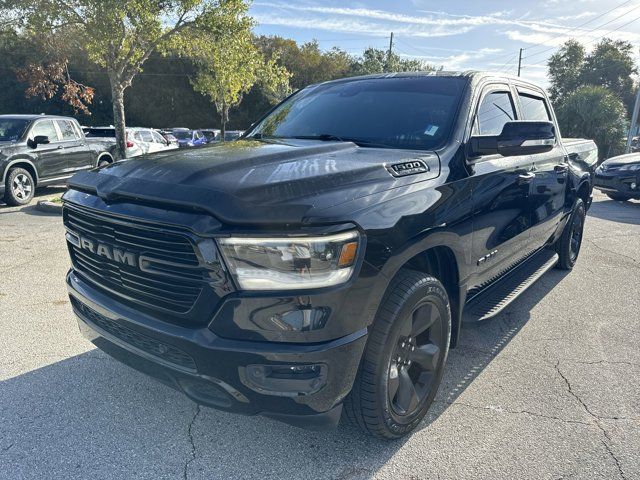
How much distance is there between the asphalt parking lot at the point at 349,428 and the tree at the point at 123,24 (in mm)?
6873

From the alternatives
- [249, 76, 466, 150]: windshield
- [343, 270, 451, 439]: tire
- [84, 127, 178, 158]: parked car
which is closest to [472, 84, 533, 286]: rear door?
[249, 76, 466, 150]: windshield

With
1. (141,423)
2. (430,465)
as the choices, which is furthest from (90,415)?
(430,465)

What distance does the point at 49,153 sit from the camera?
9836 millimetres

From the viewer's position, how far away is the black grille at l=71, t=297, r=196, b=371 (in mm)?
2055

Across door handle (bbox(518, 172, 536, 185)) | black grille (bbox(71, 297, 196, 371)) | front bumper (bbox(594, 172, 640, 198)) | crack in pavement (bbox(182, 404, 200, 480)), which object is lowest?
front bumper (bbox(594, 172, 640, 198))

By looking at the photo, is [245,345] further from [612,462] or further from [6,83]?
[6,83]

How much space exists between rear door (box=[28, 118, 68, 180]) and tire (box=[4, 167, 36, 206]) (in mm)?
303

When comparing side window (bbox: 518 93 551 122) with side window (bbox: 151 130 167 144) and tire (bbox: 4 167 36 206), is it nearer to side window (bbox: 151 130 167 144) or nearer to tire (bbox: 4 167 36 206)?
tire (bbox: 4 167 36 206)

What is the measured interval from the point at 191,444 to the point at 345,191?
5.16 feet

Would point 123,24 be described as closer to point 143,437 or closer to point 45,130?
point 45,130

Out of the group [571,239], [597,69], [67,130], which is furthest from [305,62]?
[571,239]

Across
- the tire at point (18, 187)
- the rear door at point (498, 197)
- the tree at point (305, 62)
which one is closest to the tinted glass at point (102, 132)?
the tire at point (18, 187)

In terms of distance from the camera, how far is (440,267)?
2.79 m

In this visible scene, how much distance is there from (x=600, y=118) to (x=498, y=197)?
1059 inches
